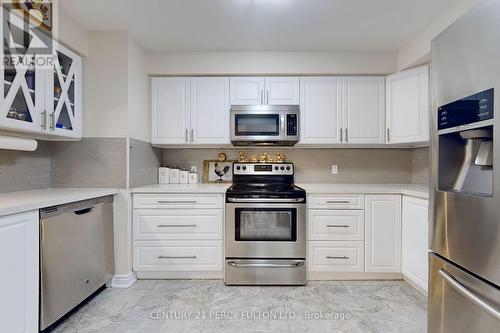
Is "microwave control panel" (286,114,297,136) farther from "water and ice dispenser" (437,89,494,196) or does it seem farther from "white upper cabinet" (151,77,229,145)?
"water and ice dispenser" (437,89,494,196)

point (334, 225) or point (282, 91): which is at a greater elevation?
point (282, 91)

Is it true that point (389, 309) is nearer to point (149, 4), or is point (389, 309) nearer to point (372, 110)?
point (372, 110)

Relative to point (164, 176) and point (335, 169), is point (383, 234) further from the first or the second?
point (164, 176)

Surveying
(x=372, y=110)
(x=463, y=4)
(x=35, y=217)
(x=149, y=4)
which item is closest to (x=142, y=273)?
(x=35, y=217)

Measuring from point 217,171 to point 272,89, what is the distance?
45.6 inches

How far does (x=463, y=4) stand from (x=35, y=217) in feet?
10.5

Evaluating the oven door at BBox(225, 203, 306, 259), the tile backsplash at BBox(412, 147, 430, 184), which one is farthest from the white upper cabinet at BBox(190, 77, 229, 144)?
the tile backsplash at BBox(412, 147, 430, 184)

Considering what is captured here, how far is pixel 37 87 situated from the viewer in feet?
6.79

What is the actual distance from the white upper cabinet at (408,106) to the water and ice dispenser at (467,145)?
161 centimetres

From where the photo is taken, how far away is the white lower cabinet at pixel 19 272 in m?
1.46

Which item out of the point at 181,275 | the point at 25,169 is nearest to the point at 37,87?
the point at 25,169

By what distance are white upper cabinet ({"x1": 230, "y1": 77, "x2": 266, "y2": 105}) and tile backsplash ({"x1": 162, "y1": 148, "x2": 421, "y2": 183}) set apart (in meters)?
0.61

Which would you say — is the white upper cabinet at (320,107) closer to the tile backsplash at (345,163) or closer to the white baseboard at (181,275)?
the tile backsplash at (345,163)

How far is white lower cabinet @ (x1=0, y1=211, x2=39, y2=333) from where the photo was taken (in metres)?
1.46
